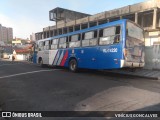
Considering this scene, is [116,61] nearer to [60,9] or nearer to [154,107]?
[154,107]

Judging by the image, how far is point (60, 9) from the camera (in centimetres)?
4328

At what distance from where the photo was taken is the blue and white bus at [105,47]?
1034 cm

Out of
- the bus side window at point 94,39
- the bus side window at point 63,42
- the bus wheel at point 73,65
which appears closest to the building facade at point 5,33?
the bus side window at point 63,42

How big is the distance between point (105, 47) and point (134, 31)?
2013 mm

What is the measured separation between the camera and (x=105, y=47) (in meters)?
11.3

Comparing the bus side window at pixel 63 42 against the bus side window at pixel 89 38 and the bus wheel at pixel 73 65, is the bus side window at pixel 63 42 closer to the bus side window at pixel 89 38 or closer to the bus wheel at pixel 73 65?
the bus wheel at pixel 73 65

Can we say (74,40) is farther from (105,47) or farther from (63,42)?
(105,47)

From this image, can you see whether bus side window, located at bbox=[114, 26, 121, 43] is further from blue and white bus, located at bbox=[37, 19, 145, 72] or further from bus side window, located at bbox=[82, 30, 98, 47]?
bus side window, located at bbox=[82, 30, 98, 47]

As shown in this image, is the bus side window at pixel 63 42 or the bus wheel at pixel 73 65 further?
the bus side window at pixel 63 42

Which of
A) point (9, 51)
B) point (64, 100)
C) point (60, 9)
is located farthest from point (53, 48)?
point (9, 51)

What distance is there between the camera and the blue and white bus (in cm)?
1034

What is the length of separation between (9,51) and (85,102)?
75.0m

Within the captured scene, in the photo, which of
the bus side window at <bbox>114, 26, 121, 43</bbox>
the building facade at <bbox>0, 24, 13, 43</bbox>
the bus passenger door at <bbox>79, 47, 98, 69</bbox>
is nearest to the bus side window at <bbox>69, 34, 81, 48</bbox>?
the bus passenger door at <bbox>79, 47, 98, 69</bbox>

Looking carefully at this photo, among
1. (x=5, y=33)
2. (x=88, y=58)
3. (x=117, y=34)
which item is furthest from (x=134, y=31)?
(x=5, y=33)
